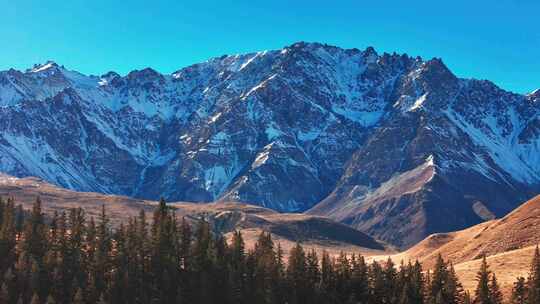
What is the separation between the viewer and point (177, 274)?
5989 inches

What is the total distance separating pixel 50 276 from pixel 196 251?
30469 millimetres

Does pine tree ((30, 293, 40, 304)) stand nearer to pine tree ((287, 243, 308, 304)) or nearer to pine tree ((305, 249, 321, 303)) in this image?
pine tree ((287, 243, 308, 304))

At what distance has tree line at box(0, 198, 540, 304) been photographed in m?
141

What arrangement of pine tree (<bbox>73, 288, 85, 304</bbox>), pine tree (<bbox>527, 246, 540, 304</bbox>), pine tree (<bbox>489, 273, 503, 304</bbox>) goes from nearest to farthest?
pine tree (<bbox>527, 246, 540, 304</bbox>), pine tree (<bbox>489, 273, 503, 304</bbox>), pine tree (<bbox>73, 288, 85, 304</bbox>)

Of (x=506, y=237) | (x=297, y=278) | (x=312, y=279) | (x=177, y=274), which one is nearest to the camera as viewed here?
(x=177, y=274)

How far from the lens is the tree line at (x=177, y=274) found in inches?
5536

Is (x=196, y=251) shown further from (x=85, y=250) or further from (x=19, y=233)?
(x=19, y=233)

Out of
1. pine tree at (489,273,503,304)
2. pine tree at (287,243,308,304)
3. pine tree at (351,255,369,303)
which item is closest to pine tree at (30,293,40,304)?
pine tree at (287,243,308,304)

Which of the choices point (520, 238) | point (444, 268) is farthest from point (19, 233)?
point (520, 238)

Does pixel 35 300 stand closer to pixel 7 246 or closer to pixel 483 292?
pixel 7 246

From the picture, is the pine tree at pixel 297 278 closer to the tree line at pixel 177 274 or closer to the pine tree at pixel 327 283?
the tree line at pixel 177 274

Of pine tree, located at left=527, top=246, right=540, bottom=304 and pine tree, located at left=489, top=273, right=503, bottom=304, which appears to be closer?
pine tree, located at left=527, top=246, right=540, bottom=304

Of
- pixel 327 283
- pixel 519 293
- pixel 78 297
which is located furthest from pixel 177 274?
pixel 519 293

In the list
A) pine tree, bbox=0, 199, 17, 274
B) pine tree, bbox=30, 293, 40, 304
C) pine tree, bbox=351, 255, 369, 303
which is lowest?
pine tree, bbox=30, 293, 40, 304
